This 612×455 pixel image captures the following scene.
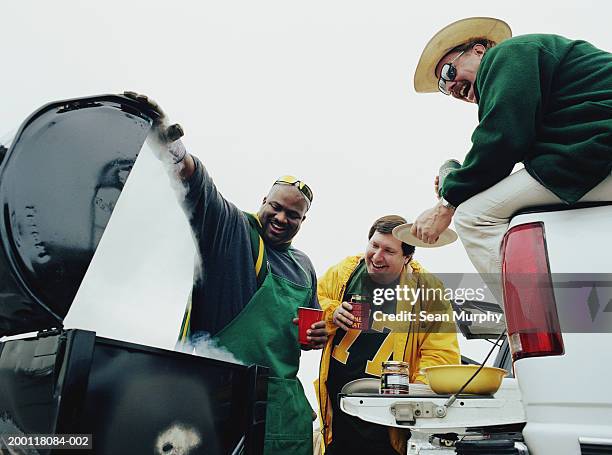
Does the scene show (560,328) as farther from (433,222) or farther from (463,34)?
(463,34)

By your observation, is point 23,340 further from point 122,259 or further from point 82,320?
point 122,259

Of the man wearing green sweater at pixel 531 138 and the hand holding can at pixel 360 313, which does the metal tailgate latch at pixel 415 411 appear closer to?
the man wearing green sweater at pixel 531 138

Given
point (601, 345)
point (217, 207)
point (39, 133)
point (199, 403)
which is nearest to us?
point (601, 345)

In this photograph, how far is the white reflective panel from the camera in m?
1.59

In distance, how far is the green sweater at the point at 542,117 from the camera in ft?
5.25

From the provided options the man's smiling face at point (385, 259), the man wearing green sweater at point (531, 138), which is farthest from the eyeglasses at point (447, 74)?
the man's smiling face at point (385, 259)

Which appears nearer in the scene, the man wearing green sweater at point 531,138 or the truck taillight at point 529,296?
the truck taillight at point 529,296

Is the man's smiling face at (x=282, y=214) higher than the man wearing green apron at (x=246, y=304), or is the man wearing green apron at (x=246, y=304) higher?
the man's smiling face at (x=282, y=214)

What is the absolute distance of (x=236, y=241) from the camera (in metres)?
2.94

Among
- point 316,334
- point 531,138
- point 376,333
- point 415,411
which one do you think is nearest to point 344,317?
point 376,333

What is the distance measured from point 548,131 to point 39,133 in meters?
1.65

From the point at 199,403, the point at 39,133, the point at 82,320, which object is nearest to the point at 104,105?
the point at 39,133

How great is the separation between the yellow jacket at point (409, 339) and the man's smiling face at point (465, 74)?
5.81 feet

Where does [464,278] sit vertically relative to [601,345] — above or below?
above
